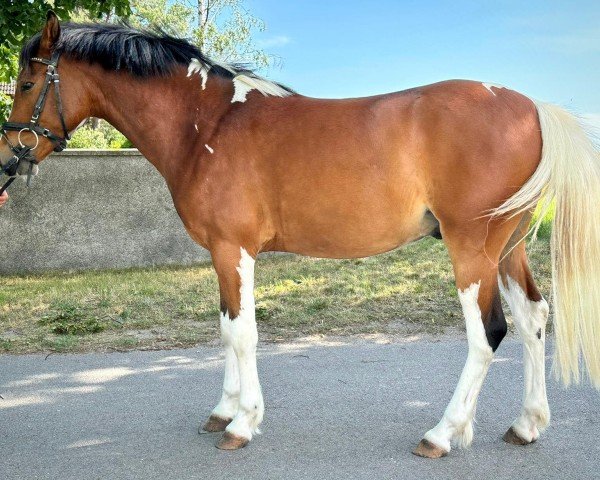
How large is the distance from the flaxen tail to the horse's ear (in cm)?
259

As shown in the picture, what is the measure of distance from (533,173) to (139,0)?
24947 millimetres

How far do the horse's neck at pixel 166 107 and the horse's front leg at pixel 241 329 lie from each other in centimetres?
65

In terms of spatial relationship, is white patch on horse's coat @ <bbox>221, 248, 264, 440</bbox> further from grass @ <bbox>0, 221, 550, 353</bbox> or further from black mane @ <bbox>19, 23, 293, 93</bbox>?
grass @ <bbox>0, 221, 550, 353</bbox>

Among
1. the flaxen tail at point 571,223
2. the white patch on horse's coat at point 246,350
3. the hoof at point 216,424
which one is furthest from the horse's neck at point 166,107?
the flaxen tail at point 571,223

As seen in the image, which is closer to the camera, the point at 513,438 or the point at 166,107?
the point at 513,438

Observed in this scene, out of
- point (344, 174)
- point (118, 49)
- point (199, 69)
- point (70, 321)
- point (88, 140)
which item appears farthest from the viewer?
point (88, 140)

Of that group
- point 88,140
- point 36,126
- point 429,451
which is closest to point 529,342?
point 429,451

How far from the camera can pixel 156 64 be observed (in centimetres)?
392

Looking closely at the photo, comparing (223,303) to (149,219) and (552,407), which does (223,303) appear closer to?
(552,407)

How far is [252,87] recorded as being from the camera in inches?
155

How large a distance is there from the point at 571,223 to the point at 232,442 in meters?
2.14

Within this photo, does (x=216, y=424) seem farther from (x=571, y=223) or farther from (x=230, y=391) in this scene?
(x=571, y=223)

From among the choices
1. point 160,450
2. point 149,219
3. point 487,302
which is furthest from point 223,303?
point 149,219

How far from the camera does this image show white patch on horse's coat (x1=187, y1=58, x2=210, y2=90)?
13.0 ft
